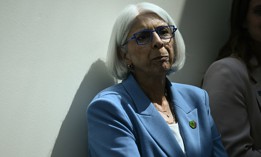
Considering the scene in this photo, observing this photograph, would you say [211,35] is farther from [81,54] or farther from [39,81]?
[39,81]

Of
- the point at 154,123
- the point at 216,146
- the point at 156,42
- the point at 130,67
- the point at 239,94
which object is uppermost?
the point at 156,42

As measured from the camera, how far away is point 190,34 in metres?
2.16

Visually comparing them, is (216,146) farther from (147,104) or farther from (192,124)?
(147,104)

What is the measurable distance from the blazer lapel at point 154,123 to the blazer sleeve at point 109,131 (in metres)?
0.10

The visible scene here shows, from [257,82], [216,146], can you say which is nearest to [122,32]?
[216,146]

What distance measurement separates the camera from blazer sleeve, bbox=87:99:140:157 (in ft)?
4.34

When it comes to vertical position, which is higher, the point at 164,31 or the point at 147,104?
the point at 164,31

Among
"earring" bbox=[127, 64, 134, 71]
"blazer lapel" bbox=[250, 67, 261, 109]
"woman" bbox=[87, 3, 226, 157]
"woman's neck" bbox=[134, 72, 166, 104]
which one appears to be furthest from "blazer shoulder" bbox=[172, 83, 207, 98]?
"blazer lapel" bbox=[250, 67, 261, 109]

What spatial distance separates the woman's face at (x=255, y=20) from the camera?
81.5 inches

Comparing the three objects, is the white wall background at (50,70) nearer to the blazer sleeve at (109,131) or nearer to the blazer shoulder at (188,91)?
the blazer sleeve at (109,131)

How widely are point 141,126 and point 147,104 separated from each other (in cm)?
12

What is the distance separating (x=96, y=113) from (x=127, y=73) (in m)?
0.35

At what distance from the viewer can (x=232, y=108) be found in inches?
72.6

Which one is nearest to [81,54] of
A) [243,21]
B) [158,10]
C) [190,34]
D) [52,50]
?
[52,50]
